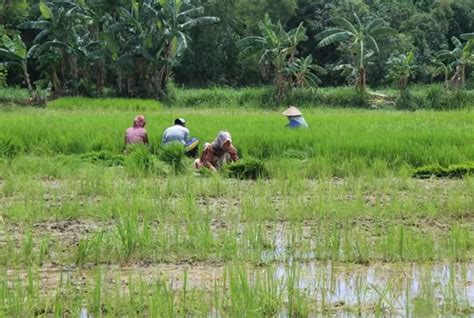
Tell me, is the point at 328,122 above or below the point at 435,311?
below

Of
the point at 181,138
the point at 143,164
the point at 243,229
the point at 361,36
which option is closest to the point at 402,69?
the point at 361,36

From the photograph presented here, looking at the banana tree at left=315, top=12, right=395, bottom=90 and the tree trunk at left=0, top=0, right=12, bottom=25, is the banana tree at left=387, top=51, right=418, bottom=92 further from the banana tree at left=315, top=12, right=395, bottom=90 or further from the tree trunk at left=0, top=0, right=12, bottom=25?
the tree trunk at left=0, top=0, right=12, bottom=25

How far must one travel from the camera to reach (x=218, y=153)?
878 cm

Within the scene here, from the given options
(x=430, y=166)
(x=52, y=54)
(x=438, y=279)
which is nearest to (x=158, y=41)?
(x=52, y=54)

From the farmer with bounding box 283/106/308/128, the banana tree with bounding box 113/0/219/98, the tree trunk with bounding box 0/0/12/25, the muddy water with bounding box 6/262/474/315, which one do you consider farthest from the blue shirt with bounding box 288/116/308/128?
the tree trunk with bounding box 0/0/12/25

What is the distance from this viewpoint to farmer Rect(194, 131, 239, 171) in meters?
8.60

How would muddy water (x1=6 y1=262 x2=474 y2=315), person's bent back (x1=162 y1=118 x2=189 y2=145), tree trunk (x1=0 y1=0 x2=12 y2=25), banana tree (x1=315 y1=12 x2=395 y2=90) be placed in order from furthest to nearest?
tree trunk (x1=0 y1=0 x2=12 y2=25)
banana tree (x1=315 y1=12 x2=395 y2=90)
person's bent back (x1=162 y1=118 x2=189 y2=145)
muddy water (x1=6 y1=262 x2=474 y2=315)

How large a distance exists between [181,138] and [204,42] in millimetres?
21372

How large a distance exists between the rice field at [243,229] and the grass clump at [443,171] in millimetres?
184

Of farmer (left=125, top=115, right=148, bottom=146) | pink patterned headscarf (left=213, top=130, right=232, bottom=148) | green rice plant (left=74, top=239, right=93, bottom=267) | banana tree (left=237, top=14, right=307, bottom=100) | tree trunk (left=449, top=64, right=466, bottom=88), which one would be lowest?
tree trunk (left=449, top=64, right=466, bottom=88)

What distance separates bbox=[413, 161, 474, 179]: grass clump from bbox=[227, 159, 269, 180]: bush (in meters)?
1.87

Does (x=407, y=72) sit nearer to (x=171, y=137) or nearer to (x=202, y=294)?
(x=171, y=137)

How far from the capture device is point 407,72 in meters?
23.2

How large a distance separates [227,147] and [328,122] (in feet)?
15.8
